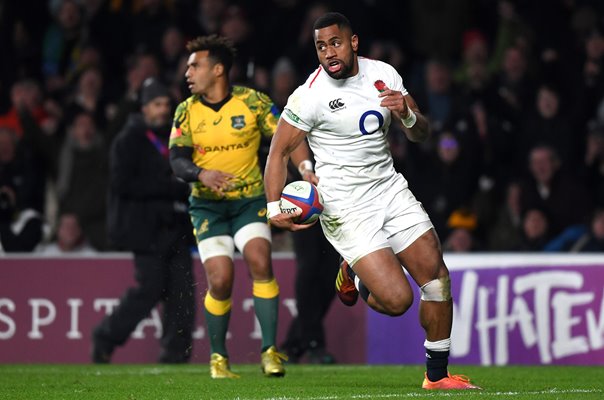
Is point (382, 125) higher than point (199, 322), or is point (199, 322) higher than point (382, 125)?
point (382, 125)

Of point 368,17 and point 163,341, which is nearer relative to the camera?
point 163,341

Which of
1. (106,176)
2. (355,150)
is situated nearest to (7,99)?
(106,176)

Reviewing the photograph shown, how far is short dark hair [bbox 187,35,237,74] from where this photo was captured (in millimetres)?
11344

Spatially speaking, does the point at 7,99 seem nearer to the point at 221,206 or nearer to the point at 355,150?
the point at 221,206

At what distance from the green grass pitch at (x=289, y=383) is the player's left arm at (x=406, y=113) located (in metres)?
1.60

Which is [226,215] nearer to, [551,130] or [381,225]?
[381,225]

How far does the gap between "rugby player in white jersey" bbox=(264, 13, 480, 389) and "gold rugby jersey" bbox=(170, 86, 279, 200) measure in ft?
4.27

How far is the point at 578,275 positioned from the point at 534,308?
1.55ft

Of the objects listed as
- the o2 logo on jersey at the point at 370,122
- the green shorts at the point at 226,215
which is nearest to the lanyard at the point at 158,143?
the green shorts at the point at 226,215

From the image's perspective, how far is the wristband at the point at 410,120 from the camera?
31.1ft

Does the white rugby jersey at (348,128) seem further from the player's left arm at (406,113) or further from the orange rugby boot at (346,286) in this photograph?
the orange rugby boot at (346,286)

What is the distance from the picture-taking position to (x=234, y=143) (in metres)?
11.1

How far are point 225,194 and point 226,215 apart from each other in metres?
0.16

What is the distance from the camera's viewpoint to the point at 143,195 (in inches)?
530
